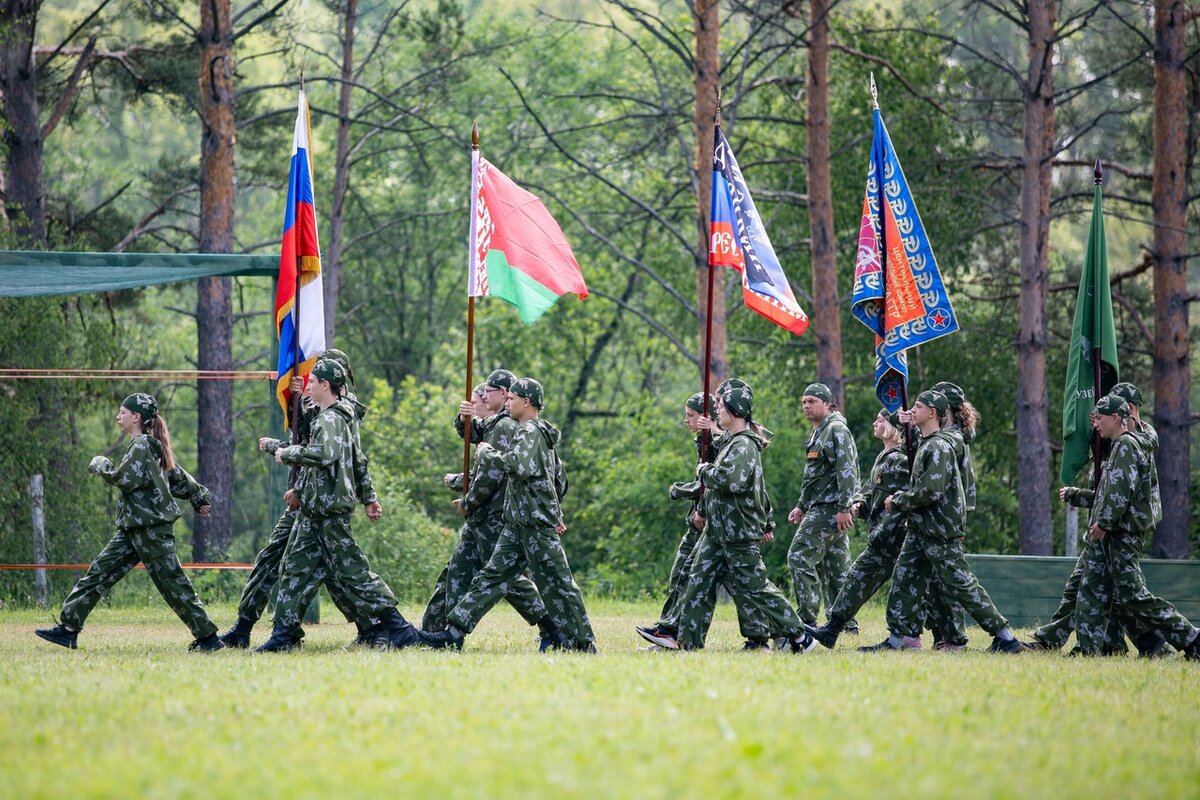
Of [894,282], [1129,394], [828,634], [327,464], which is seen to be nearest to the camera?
[327,464]

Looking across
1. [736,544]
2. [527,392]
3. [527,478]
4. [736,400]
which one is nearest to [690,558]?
[736,544]

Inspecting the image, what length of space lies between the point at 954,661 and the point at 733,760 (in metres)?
4.73

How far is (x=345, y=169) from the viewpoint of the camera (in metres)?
25.1

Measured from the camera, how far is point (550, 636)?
1149cm

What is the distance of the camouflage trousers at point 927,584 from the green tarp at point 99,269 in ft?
23.3

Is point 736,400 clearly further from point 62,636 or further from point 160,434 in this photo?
point 62,636

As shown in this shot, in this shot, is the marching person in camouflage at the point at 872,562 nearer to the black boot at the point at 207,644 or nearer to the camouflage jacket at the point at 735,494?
→ the camouflage jacket at the point at 735,494

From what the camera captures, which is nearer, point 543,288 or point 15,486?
point 543,288

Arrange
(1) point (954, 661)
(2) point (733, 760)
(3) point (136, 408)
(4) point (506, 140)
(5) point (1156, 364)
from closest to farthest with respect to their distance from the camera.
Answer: (2) point (733, 760), (1) point (954, 661), (3) point (136, 408), (5) point (1156, 364), (4) point (506, 140)

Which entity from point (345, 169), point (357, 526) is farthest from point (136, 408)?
point (345, 169)

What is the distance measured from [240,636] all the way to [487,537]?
2.10 m

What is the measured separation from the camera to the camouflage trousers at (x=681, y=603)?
11211 millimetres

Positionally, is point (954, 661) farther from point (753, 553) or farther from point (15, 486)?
point (15, 486)

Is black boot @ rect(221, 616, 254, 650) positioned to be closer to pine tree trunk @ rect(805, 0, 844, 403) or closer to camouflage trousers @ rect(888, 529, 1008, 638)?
camouflage trousers @ rect(888, 529, 1008, 638)
